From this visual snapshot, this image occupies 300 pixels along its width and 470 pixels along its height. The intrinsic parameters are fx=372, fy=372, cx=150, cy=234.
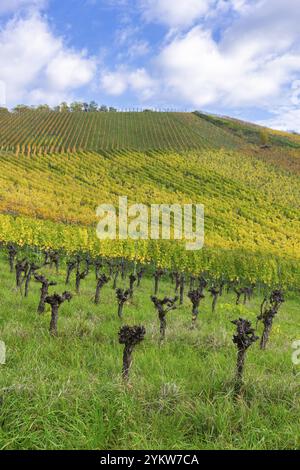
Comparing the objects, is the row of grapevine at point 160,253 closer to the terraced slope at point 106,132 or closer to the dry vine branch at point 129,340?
the dry vine branch at point 129,340

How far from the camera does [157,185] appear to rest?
218ft

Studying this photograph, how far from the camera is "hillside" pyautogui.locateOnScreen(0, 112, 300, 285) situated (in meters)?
34.5

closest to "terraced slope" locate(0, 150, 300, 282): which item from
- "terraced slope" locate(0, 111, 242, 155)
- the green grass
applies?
"terraced slope" locate(0, 111, 242, 155)

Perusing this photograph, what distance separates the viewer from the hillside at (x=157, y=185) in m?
34.5

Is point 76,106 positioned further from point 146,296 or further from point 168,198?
point 146,296

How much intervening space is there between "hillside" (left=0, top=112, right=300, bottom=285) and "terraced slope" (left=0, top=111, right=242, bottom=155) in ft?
0.98

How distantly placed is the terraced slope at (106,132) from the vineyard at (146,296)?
39.7 inches

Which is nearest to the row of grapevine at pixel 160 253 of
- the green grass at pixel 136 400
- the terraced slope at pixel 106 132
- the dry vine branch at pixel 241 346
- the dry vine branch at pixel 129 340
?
the green grass at pixel 136 400

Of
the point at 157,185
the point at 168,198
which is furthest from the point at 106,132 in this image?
the point at 168,198

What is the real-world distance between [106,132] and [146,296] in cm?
8776

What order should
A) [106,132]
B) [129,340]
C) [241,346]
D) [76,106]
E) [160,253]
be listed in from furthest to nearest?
[76,106] → [106,132] → [160,253] → [241,346] → [129,340]

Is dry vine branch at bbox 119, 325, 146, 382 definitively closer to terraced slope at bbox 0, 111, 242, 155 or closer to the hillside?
the hillside
